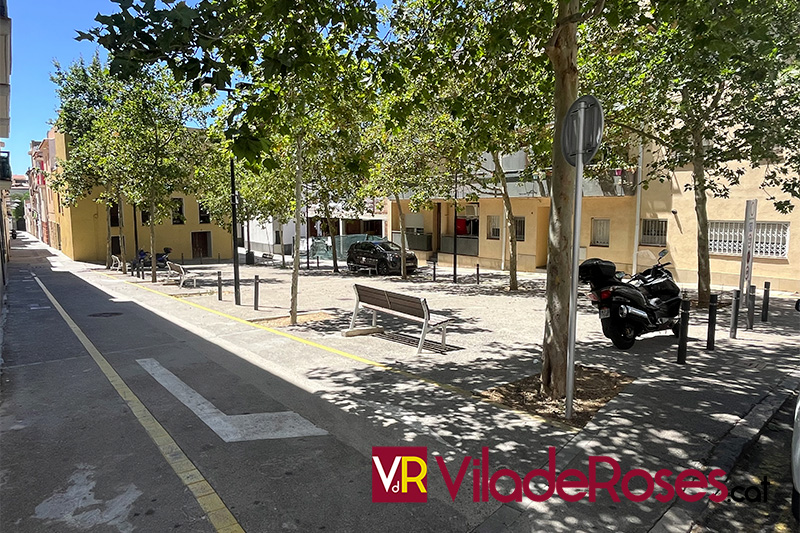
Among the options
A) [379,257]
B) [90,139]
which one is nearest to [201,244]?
[90,139]

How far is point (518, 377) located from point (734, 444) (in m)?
2.66

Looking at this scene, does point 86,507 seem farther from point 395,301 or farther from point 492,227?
point 492,227

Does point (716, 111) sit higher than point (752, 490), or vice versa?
point (716, 111)

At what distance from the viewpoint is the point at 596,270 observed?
8.20m

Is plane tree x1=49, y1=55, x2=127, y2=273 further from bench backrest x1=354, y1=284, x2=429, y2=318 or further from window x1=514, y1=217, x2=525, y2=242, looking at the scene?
window x1=514, y1=217, x2=525, y2=242

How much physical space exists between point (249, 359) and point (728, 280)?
15675mm

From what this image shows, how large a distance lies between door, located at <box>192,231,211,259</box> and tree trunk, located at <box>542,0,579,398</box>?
34.9 metres

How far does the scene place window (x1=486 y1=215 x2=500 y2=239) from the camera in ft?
80.1

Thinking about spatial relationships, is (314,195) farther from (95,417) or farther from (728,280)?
(95,417)

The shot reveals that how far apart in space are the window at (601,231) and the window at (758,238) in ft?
12.6

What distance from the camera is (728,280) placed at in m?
16.4

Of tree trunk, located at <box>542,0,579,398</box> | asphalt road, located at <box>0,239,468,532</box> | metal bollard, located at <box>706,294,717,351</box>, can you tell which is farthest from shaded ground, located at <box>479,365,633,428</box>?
metal bollard, located at <box>706,294,717,351</box>

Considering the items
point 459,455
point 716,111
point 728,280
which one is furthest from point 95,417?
point 728,280

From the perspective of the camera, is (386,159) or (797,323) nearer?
(797,323)
